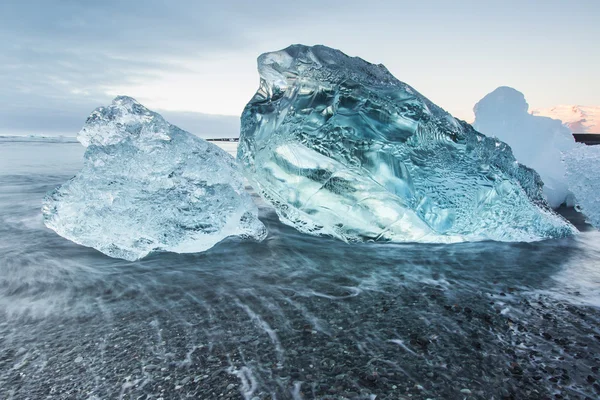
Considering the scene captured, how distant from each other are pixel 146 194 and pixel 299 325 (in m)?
1.97

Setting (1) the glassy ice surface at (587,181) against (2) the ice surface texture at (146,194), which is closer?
(2) the ice surface texture at (146,194)

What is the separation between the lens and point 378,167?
3.36 m

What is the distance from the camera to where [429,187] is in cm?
338

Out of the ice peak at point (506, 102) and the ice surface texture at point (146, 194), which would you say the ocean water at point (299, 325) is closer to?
the ice surface texture at point (146, 194)

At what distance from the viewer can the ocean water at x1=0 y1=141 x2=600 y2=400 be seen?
4.53ft

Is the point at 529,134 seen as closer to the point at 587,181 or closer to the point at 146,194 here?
the point at 587,181

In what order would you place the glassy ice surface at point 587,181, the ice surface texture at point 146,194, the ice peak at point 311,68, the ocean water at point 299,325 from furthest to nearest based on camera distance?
the glassy ice surface at point 587,181
the ice peak at point 311,68
the ice surface texture at point 146,194
the ocean water at point 299,325

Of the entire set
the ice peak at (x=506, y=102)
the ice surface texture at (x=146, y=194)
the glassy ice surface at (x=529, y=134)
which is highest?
the ice peak at (x=506, y=102)

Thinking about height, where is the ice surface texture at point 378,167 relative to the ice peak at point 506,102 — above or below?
below

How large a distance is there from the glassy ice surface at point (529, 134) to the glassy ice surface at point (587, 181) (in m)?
1.41

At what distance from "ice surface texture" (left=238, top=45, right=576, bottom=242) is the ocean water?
1.46 ft

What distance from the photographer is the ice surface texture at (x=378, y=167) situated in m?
3.38

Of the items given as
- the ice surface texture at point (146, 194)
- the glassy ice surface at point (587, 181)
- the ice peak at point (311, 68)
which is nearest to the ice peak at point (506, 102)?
the glassy ice surface at point (587, 181)

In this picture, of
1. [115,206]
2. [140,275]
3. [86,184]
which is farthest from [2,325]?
[86,184]
